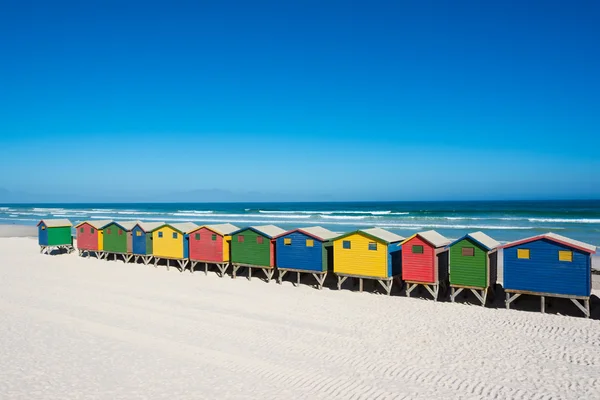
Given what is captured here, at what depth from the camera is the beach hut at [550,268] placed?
1489cm

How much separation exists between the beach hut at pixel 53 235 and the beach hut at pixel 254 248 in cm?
1514

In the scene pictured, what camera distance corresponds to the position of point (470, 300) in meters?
17.7

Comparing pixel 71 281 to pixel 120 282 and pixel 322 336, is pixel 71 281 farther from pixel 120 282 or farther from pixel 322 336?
pixel 322 336

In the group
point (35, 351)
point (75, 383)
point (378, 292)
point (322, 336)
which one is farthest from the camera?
point (378, 292)

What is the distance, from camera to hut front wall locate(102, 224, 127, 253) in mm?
27536

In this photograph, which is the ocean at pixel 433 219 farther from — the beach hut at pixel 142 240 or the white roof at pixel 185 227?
the beach hut at pixel 142 240

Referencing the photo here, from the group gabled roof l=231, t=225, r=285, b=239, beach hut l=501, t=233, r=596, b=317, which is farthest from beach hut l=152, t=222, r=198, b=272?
beach hut l=501, t=233, r=596, b=317

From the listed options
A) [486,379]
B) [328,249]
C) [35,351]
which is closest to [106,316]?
[35,351]

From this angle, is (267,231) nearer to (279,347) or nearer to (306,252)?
(306,252)

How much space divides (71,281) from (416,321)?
1622cm

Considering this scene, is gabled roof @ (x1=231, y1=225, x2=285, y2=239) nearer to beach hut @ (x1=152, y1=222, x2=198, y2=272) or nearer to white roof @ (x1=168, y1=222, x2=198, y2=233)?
white roof @ (x1=168, y1=222, x2=198, y2=233)

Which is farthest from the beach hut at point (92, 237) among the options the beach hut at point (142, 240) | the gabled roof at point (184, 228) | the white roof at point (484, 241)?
the white roof at point (484, 241)

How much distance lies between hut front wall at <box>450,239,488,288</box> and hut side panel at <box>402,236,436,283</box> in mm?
789

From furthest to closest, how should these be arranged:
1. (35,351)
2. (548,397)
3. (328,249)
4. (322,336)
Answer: (328,249)
(322,336)
(35,351)
(548,397)
